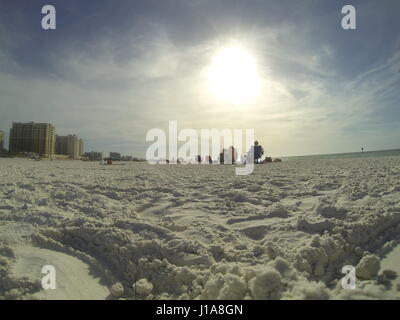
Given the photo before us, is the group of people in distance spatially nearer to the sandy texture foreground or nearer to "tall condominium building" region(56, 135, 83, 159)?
the sandy texture foreground

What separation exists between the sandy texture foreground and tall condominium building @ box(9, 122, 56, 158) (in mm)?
49371

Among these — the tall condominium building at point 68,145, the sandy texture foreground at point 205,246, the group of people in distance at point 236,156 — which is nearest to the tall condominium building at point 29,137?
the tall condominium building at point 68,145

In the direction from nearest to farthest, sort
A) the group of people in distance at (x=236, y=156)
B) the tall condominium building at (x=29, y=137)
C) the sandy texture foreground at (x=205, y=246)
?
the sandy texture foreground at (x=205, y=246)
the group of people in distance at (x=236, y=156)
the tall condominium building at (x=29, y=137)

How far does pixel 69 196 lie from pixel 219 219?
8.73ft

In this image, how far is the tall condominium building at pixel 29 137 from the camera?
157 feet

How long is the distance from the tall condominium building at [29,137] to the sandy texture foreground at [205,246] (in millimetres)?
49371

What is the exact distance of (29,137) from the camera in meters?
48.6

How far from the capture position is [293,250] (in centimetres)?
271

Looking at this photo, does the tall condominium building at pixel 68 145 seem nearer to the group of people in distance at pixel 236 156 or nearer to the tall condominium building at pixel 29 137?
the tall condominium building at pixel 29 137

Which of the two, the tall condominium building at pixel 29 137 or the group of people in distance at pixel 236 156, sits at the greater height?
the tall condominium building at pixel 29 137

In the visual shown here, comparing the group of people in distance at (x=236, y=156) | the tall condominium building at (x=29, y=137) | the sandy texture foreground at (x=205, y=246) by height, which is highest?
the tall condominium building at (x=29, y=137)


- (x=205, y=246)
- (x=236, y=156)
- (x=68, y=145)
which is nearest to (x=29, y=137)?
(x=68, y=145)
